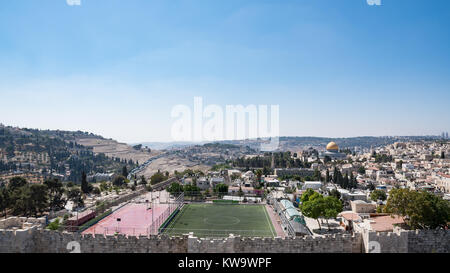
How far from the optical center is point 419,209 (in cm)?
1683

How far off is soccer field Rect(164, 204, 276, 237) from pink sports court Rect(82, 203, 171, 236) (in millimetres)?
1441

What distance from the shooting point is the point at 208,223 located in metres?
28.5

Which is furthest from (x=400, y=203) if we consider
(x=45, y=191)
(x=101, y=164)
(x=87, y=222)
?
(x=101, y=164)

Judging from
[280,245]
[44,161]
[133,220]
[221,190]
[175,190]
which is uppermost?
[280,245]

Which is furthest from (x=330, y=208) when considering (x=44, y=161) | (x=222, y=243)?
(x=44, y=161)

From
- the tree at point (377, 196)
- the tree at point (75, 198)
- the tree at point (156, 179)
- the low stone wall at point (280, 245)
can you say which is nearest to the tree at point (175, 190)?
the tree at point (75, 198)

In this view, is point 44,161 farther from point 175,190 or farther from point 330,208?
point 330,208

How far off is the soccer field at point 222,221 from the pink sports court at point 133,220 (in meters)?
1.44

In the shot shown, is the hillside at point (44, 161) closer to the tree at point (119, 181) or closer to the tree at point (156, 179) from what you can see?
the tree at point (119, 181)

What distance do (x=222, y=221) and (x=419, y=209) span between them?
17566 millimetres

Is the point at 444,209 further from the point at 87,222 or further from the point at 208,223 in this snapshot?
the point at 87,222

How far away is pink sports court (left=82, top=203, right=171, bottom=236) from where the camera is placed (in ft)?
78.6

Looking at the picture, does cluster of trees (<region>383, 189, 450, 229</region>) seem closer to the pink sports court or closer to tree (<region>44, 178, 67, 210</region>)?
the pink sports court
